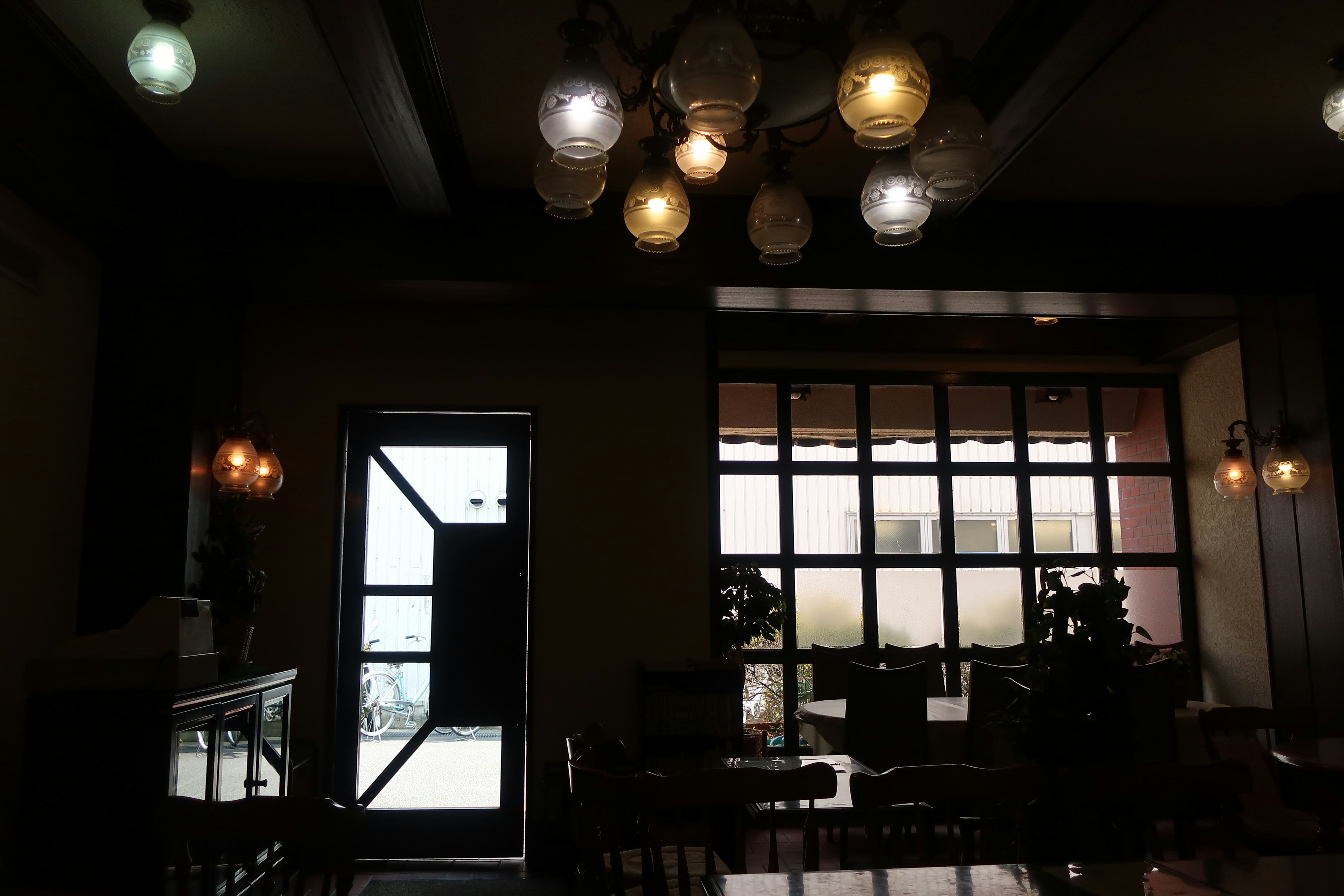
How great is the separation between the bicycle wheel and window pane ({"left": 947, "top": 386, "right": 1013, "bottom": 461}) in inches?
154

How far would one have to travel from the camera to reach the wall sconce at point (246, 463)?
3.84 metres

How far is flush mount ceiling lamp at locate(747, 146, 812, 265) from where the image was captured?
2.17m

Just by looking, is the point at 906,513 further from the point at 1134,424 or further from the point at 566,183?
the point at 566,183

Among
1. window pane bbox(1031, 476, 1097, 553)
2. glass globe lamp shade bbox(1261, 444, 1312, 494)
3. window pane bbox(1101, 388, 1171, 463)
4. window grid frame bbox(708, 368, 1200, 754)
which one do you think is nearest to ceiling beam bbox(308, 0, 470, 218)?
window grid frame bbox(708, 368, 1200, 754)

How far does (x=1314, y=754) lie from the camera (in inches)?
129

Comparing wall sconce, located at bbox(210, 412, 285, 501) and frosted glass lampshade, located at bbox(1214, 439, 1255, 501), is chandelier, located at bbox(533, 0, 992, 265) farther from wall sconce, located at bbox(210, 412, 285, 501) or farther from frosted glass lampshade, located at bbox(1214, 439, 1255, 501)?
frosted glass lampshade, located at bbox(1214, 439, 1255, 501)

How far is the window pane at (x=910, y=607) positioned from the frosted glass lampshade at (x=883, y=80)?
4.71 meters

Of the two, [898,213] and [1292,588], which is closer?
[898,213]

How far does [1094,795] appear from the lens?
204cm

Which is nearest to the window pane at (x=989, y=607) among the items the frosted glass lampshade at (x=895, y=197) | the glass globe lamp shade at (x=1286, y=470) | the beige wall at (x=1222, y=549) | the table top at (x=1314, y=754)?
the beige wall at (x=1222, y=549)

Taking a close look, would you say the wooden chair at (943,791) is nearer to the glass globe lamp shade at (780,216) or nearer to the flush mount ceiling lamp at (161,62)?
the glass globe lamp shade at (780,216)

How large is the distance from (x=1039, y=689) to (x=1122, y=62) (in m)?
2.23

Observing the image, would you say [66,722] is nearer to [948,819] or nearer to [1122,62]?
[948,819]

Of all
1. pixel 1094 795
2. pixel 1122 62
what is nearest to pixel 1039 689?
pixel 1094 795
